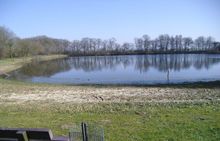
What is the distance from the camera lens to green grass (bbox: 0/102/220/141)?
25.5 feet

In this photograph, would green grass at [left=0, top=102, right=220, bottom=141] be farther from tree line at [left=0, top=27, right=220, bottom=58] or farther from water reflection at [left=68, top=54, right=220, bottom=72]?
tree line at [left=0, top=27, right=220, bottom=58]

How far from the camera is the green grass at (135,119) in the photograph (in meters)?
7.76

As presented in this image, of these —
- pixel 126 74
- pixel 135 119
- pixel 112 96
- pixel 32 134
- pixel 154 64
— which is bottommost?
→ pixel 126 74

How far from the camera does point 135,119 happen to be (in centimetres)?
975

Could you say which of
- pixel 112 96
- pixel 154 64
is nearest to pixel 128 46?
pixel 154 64

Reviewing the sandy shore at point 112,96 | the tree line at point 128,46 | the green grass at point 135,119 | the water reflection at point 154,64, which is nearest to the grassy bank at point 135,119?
the green grass at point 135,119

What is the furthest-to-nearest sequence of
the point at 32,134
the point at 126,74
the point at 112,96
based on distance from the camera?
the point at 126,74, the point at 112,96, the point at 32,134

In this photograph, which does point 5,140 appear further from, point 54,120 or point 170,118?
point 170,118

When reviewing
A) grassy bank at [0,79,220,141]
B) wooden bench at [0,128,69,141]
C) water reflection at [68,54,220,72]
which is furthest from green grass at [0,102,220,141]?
water reflection at [68,54,220,72]

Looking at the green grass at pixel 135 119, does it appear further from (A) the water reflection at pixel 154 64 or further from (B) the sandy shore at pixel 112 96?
(A) the water reflection at pixel 154 64

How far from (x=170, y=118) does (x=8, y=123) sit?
5.13m

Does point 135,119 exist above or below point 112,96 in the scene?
above

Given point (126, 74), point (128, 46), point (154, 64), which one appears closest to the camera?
point (126, 74)

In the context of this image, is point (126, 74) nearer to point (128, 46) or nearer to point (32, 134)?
point (32, 134)
